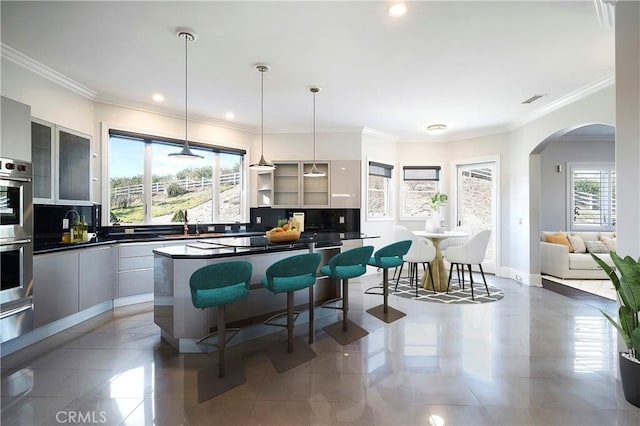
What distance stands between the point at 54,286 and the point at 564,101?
6.91 meters

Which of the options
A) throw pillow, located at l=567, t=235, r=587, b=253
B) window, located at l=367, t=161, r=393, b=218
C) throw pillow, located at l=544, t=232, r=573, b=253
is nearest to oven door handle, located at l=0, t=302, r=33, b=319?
window, located at l=367, t=161, r=393, b=218

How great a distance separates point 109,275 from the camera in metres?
3.85

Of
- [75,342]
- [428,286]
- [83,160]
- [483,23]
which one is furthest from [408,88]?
[75,342]

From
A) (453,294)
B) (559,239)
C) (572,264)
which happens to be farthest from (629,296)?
(559,239)

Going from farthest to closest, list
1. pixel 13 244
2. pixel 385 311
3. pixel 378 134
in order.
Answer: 1. pixel 378 134
2. pixel 385 311
3. pixel 13 244

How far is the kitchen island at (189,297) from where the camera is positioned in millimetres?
2672

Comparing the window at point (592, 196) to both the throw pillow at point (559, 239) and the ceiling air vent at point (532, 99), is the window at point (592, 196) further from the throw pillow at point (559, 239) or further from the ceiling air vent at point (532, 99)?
the ceiling air vent at point (532, 99)

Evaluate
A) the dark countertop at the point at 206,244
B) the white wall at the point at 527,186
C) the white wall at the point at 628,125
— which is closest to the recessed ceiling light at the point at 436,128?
the white wall at the point at 527,186

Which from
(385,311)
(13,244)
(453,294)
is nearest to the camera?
(13,244)

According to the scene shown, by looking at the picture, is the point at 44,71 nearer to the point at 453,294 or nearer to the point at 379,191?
the point at 379,191

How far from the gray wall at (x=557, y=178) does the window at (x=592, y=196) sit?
0.16 metres

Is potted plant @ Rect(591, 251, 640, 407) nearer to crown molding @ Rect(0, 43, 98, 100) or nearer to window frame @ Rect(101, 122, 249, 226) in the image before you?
window frame @ Rect(101, 122, 249, 226)

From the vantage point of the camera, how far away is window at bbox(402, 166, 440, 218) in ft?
21.7

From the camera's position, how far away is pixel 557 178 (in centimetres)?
684
